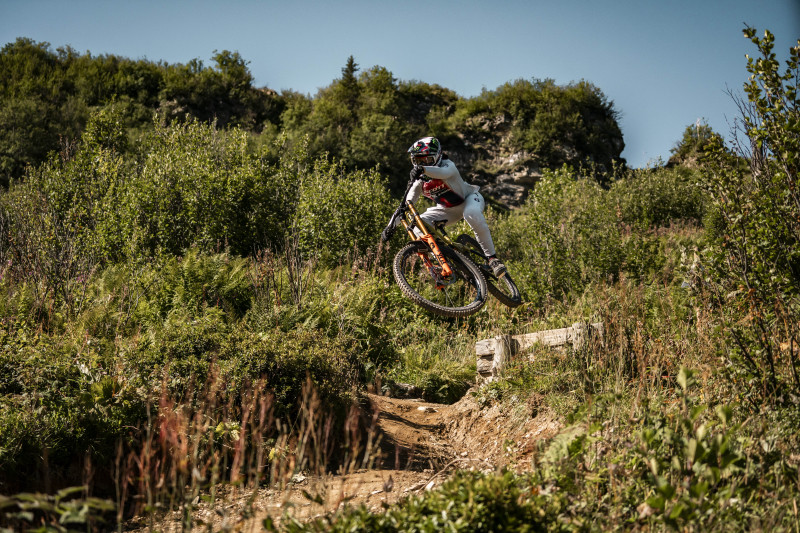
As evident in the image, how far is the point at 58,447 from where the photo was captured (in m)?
5.50

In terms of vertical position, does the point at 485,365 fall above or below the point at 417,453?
above

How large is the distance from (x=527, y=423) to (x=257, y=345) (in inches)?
119

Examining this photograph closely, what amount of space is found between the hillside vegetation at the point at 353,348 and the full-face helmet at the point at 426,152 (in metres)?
2.50

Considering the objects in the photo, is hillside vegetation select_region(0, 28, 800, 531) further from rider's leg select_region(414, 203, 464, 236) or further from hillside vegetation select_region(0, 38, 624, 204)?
hillside vegetation select_region(0, 38, 624, 204)

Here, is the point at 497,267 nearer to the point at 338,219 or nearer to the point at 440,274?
the point at 440,274

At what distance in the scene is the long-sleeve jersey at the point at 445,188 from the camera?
7.66 m

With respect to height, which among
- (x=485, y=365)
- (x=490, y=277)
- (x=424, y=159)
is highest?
(x=424, y=159)

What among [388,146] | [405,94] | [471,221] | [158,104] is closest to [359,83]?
[405,94]

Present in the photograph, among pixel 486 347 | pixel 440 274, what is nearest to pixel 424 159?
pixel 440 274

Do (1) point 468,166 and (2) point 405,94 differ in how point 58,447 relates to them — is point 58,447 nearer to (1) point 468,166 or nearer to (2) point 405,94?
(1) point 468,166

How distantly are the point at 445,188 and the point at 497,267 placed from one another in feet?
4.03

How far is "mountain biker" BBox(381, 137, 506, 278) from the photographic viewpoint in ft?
24.7

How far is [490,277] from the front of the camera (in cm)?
823

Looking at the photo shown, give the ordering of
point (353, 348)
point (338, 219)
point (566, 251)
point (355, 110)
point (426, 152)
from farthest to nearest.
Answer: point (355, 110), point (338, 219), point (566, 251), point (353, 348), point (426, 152)
